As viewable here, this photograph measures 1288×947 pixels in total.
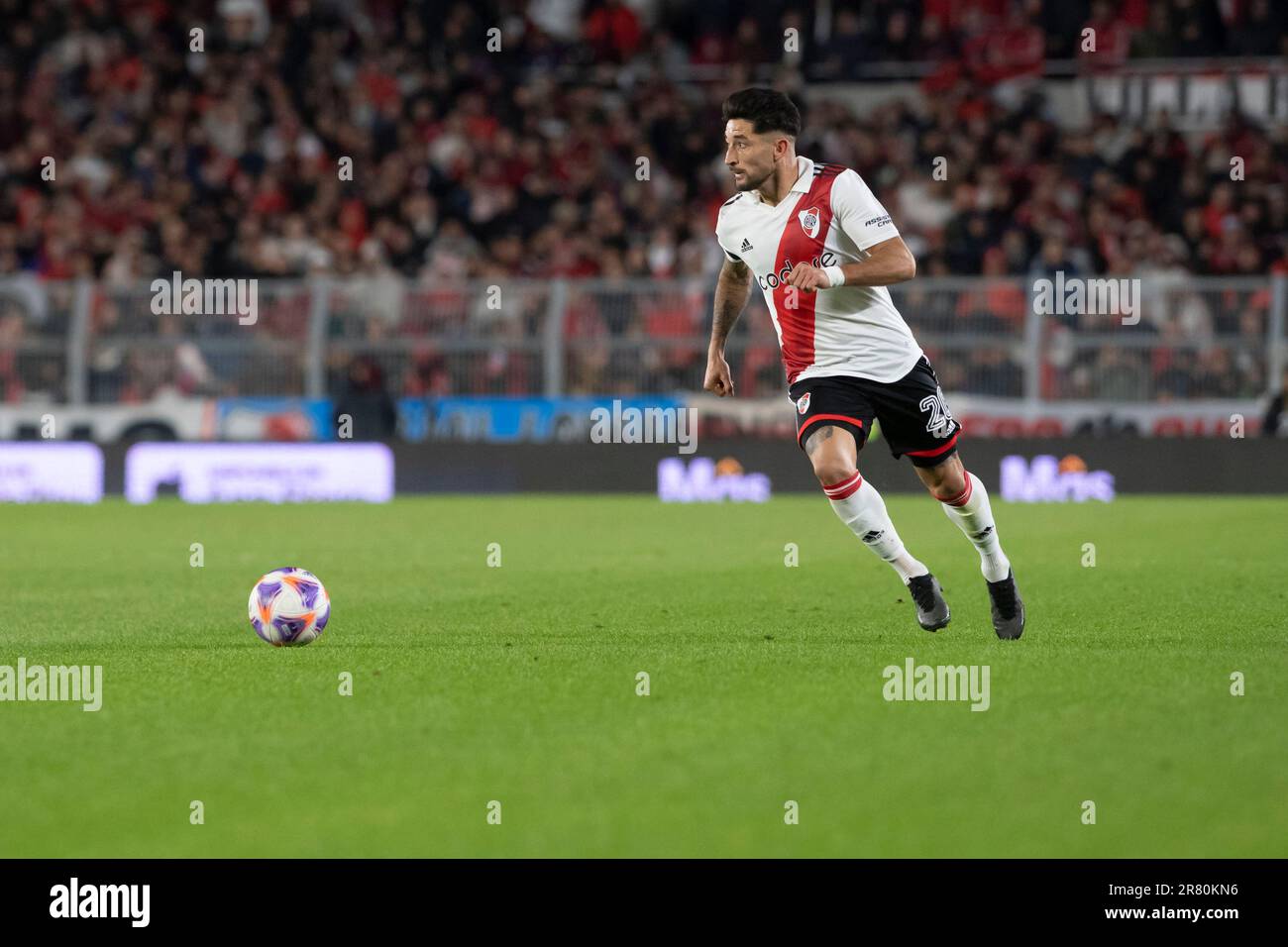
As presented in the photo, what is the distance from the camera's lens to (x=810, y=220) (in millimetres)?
8445

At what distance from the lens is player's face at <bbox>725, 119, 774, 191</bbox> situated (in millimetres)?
8344

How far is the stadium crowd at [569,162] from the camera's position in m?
21.5

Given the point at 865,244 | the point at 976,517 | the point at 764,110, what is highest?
the point at 764,110

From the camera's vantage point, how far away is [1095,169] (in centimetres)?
2320

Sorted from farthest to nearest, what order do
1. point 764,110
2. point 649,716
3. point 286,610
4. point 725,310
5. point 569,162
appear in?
point 569,162, point 725,310, point 764,110, point 286,610, point 649,716

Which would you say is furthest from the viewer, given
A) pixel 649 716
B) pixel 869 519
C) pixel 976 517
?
pixel 976 517

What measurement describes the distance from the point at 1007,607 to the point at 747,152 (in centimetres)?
225

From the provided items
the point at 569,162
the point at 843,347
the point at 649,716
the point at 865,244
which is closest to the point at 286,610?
the point at 649,716

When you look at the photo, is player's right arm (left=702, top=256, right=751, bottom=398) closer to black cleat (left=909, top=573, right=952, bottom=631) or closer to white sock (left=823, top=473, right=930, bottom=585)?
white sock (left=823, top=473, right=930, bottom=585)

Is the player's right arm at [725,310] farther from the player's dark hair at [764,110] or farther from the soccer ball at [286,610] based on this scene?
the soccer ball at [286,610]

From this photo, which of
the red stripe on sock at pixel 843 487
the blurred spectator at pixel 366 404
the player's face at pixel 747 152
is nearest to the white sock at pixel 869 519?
the red stripe on sock at pixel 843 487

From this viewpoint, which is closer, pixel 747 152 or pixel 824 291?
pixel 747 152

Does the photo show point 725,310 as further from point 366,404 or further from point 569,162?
point 569,162
